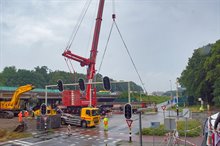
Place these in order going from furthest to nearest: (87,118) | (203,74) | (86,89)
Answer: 1. (203,74)
2. (86,89)
3. (87,118)

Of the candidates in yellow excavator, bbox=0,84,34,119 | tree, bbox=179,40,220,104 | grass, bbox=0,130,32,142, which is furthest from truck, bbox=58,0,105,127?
tree, bbox=179,40,220,104

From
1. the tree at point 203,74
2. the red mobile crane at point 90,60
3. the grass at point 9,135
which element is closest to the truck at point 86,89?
the red mobile crane at point 90,60

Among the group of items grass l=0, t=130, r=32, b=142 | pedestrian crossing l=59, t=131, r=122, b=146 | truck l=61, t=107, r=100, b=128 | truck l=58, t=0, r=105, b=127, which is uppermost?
truck l=58, t=0, r=105, b=127

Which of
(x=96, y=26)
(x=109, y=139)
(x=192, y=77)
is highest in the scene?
(x=96, y=26)

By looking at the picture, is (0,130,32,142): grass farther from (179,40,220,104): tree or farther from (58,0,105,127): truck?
(179,40,220,104): tree

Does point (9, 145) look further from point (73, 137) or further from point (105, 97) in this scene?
point (105, 97)

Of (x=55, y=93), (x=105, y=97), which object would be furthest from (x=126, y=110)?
(x=105, y=97)

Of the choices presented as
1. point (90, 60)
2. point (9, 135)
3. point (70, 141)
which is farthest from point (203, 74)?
point (9, 135)

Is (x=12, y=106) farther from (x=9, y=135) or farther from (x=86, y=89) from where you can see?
(x=9, y=135)

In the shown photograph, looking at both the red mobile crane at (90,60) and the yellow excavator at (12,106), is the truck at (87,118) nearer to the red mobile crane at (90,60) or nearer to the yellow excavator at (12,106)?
the red mobile crane at (90,60)

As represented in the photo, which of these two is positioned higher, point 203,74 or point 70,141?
point 203,74

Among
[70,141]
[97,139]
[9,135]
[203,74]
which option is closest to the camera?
[70,141]

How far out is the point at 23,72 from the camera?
13450cm

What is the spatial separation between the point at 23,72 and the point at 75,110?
93879mm
